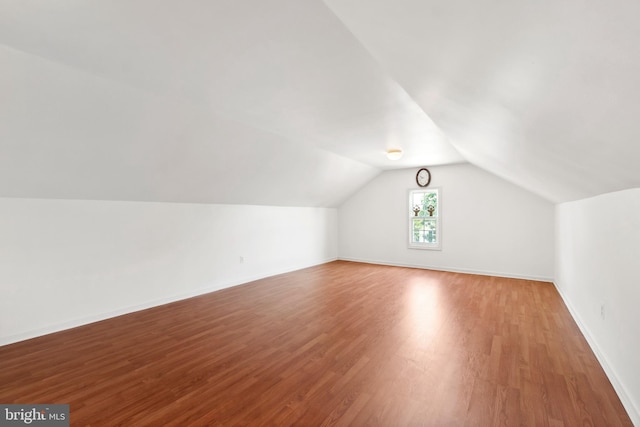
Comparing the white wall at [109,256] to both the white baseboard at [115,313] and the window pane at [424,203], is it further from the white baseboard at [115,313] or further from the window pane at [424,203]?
the window pane at [424,203]

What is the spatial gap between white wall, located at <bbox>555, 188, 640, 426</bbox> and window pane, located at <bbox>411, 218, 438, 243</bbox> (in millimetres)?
3208

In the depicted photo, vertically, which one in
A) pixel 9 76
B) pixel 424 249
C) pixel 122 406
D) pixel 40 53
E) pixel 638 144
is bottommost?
pixel 122 406

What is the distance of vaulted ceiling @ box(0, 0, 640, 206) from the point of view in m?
0.96

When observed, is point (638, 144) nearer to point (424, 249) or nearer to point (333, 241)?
point (424, 249)

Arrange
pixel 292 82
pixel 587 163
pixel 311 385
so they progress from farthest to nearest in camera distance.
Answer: pixel 292 82, pixel 311 385, pixel 587 163

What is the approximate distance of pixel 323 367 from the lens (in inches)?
96.9

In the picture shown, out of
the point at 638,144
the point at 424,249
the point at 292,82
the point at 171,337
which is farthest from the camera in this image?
the point at 424,249

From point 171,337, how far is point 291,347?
4.23 ft

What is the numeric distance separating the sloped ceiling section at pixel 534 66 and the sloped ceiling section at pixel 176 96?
53 centimetres

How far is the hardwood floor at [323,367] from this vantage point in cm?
191

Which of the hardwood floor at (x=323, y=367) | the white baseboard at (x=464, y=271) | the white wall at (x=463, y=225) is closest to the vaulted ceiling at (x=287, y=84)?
the hardwood floor at (x=323, y=367)

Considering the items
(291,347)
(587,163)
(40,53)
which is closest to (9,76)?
(40,53)

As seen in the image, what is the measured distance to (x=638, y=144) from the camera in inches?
44.4

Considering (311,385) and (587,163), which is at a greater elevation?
(587,163)
